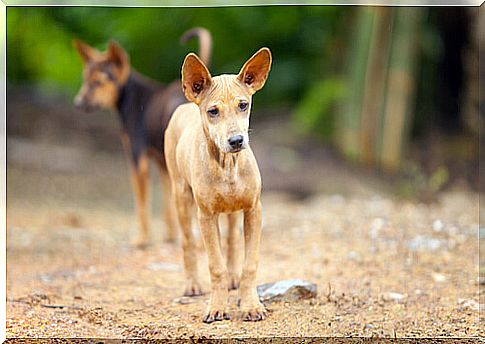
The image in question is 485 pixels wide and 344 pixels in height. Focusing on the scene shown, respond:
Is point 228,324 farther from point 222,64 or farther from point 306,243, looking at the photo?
point 222,64

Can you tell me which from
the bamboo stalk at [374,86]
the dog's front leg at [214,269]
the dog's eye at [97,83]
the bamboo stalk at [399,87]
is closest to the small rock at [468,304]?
the dog's front leg at [214,269]

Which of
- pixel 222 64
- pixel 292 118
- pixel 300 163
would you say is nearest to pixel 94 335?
pixel 222 64

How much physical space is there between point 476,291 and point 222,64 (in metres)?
3.77

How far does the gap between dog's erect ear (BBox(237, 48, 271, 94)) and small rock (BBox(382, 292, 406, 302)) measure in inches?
67.3

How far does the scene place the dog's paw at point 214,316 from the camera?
4398mm

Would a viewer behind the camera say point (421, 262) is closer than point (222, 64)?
Yes

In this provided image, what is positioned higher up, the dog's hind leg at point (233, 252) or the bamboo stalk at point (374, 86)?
the bamboo stalk at point (374, 86)

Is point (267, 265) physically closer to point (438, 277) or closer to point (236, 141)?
point (438, 277)

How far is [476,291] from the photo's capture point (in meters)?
5.18

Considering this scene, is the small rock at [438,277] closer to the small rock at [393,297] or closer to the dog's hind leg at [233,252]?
the small rock at [393,297]

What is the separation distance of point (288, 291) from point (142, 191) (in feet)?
8.42

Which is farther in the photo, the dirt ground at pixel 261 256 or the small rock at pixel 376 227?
the small rock at pixel 376 227

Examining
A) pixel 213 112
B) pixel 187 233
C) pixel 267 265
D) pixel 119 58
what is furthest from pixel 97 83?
pixel 213 112

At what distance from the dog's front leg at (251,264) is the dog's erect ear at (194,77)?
2.40 feet
